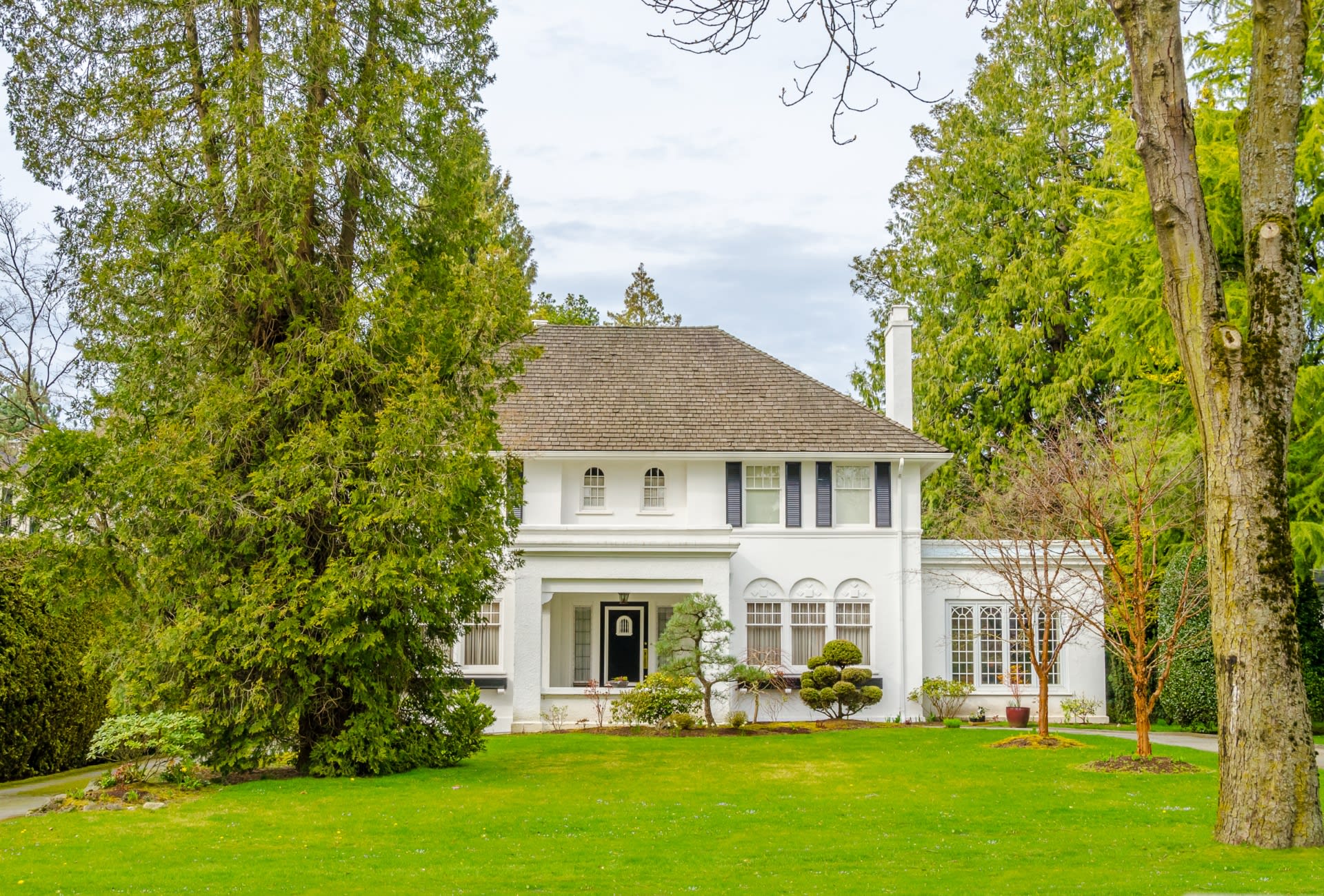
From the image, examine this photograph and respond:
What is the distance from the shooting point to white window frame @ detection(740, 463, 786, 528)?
2647 cm

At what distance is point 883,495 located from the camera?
2658 centimetres

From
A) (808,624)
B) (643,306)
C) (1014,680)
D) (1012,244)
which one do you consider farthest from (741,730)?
(643,306)

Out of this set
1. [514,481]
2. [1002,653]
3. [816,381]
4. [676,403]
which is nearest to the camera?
[514,481]

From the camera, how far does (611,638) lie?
27.2 m

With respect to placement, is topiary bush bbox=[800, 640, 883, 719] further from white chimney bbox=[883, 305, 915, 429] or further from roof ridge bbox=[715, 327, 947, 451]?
white chimney bbox=[883, 305, 915, 429]

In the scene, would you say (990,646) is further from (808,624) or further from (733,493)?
(733,493)

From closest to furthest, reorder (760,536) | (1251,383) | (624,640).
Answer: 1. (1251,383)
2. (760,536)
3. (624,640)

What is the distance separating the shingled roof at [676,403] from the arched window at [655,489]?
42.2 inches

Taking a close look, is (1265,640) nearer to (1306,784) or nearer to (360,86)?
(1306,784)

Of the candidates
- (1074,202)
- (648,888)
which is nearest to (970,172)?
(1074,202)

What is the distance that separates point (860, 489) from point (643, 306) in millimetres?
26714

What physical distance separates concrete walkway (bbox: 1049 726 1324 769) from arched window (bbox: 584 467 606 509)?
10.4m

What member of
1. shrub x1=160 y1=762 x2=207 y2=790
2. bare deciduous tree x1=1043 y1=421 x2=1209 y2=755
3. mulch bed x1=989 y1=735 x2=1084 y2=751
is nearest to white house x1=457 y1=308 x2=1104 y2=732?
bare deciduous tree x1=1043 y1=421 x2=1209 y2=755

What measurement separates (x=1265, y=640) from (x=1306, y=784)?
1.15 m
